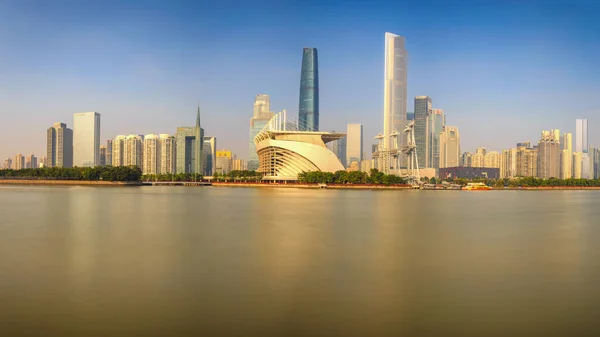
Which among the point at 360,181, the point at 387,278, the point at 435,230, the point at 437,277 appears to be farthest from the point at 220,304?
the point at 360,181

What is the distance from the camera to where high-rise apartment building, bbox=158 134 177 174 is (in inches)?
5768

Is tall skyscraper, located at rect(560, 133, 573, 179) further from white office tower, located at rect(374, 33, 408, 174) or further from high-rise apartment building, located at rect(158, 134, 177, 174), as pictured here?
high-rise apartment building, located at rect(158, 134, 177, 174)

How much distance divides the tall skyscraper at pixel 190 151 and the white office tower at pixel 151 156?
674 cm

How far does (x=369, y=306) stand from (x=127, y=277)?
4.90 meters

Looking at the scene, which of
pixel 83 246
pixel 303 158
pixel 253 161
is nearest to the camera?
pixel 83 246

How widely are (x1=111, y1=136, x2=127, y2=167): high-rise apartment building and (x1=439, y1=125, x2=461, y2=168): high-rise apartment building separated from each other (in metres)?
104

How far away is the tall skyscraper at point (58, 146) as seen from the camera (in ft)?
506

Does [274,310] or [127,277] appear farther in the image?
[127,277]

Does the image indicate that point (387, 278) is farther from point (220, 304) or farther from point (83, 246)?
point (83, 246)

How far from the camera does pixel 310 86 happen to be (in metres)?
151

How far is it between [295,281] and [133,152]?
469 feet

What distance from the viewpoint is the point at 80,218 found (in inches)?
888

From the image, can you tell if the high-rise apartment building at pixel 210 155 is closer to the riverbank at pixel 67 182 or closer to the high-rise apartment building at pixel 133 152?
the high-rise apartment building at pixel 133 152

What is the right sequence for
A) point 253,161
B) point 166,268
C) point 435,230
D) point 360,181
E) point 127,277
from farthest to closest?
point 253,161
point 360,181
point 435,230
point 166,268
point 127,277
